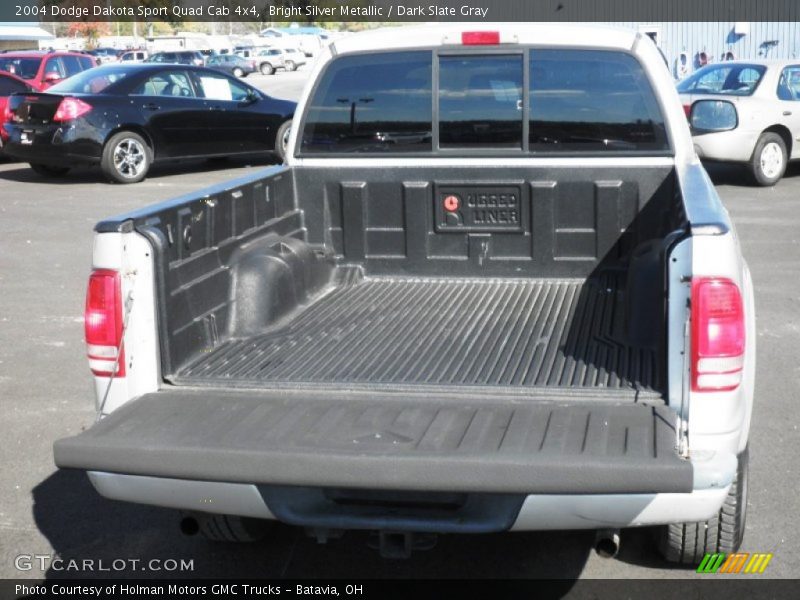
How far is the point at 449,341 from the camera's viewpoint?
4598mm

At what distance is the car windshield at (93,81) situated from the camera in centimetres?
1541

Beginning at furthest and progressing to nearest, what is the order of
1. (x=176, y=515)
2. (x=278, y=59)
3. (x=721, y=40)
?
1. (x=278, y=59)
2. (x=721, y=40)
3. (x=176, y=515)

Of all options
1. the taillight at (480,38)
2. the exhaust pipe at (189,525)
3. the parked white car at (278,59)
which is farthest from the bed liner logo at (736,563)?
the parked white car at (278,59)

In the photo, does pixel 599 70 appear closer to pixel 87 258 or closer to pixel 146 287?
pixel 146 287

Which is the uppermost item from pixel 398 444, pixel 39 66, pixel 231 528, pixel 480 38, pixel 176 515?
pixel 39 66

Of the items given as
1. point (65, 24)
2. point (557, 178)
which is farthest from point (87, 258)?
point (65, 24)

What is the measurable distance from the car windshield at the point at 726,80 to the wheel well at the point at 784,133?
0.52 meters

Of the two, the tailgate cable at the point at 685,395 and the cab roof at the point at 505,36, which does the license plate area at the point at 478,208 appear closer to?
the cab roof at the point at 505,36

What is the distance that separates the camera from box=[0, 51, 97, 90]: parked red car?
65.0 ft

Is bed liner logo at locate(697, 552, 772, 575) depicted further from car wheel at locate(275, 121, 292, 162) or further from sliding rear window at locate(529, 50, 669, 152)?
car wheel at locate(275, 121, 292, 162)

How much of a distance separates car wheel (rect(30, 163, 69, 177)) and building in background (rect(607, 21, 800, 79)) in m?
17.6

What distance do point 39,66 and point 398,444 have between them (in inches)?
723

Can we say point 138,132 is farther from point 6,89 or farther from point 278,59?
point 278,59

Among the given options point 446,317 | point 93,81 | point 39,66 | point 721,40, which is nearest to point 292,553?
point 446,317
